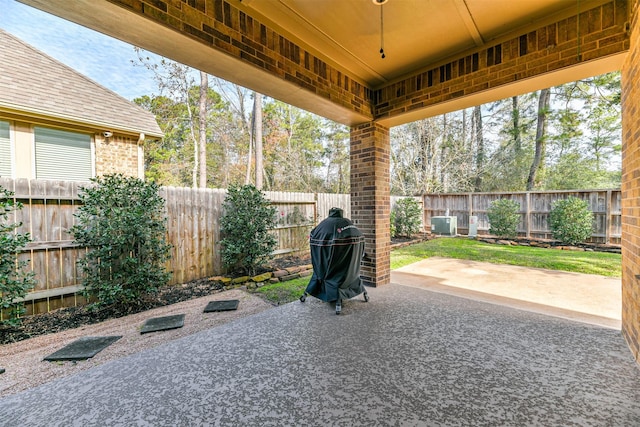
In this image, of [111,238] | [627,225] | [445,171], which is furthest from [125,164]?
[445,171]

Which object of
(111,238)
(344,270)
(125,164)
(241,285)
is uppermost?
(125,164)

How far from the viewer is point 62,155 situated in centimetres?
589

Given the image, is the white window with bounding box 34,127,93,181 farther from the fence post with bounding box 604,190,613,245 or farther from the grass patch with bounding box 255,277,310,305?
the fence post with bounding box 604,190,613,245

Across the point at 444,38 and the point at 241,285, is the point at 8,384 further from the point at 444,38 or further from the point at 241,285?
the point at 444,38

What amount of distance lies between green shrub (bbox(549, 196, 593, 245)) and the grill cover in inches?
313

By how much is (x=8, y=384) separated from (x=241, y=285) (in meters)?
2.92

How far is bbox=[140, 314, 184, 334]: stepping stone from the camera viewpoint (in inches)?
119

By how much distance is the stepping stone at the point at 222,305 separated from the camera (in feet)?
11.8

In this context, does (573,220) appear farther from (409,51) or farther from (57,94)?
(57,94)

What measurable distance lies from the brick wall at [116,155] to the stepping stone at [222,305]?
455 cm

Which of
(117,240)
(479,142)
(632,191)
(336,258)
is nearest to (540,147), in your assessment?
(479,142)

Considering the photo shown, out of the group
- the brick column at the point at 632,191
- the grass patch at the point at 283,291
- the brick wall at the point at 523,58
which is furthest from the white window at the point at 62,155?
the brick column at the point at 632,191

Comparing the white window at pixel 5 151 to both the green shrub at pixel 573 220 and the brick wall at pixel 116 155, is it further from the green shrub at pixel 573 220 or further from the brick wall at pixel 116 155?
the green shrub at pixel 573 220

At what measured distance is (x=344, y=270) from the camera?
11.2 ft
